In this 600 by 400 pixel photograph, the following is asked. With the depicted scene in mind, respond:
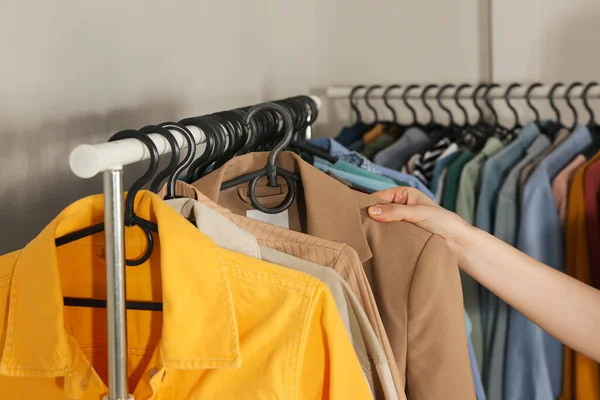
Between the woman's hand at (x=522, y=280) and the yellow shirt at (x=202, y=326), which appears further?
the woman's hand at (x=522, y=280)

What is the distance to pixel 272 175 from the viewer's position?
0.91m

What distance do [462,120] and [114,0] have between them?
1.15 metres

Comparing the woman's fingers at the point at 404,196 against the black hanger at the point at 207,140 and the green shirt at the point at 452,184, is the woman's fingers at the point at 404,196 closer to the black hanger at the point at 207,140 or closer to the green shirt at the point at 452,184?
the black hanger at the point at 207,140

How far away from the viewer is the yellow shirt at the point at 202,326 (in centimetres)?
68

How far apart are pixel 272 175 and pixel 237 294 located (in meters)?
0.23

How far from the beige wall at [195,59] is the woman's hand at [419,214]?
47cm

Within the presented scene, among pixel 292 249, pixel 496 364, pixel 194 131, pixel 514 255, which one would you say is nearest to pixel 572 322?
pixel 514 255

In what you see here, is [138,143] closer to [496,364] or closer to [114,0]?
[114,0]

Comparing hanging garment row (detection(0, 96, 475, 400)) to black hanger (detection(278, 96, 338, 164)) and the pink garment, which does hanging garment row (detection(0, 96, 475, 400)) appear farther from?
the pink garment

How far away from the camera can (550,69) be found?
1908 mm

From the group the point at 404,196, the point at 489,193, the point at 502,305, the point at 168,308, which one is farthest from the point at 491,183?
the point at 168,308

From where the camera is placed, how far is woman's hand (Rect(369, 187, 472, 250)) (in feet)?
3.11

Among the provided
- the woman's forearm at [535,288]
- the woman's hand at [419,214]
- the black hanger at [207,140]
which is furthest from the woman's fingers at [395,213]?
the black hanger at [207,140]

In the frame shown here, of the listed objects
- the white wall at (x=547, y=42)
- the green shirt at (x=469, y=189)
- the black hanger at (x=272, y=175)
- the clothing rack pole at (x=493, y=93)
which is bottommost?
the green shirt at (x=469, y=189)
